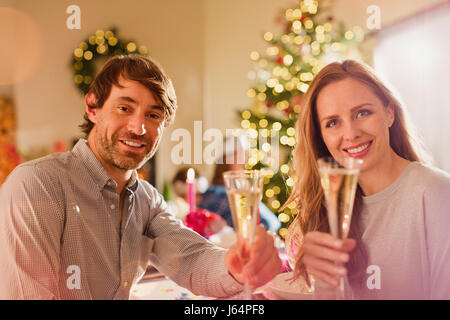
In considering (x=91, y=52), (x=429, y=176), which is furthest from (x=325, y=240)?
(x=91, y=52)

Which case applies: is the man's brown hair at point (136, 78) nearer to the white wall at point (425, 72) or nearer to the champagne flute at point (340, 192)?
the champagne flute at point (340, 192)

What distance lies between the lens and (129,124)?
1.31m

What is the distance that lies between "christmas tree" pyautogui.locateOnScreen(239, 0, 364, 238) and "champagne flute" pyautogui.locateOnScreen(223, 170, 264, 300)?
2026 millimetres

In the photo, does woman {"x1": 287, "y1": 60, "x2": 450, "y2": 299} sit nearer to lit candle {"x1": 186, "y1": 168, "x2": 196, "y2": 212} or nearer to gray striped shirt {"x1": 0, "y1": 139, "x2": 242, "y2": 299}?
gray striped shirt {"x1": 0, "y1": 139, "x2": 242, "y2": 299}

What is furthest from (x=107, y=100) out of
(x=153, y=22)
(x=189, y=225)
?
Result: (x=153, y=22)

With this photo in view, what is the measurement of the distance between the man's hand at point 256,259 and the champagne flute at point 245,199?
0.09 ft

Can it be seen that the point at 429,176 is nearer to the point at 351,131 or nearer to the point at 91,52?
the point at 351,131

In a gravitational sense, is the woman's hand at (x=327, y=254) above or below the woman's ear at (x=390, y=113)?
below

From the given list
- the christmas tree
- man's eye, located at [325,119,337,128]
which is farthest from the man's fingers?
the christmas tree

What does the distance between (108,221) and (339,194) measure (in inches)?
30.7

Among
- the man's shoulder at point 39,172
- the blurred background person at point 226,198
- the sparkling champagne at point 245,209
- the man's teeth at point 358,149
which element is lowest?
the blurred background person at point 226,198

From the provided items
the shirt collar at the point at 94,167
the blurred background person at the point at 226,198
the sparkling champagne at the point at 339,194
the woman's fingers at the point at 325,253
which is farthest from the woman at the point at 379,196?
the blurred background person at the point at 226,198

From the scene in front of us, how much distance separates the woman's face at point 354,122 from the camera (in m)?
1.24
